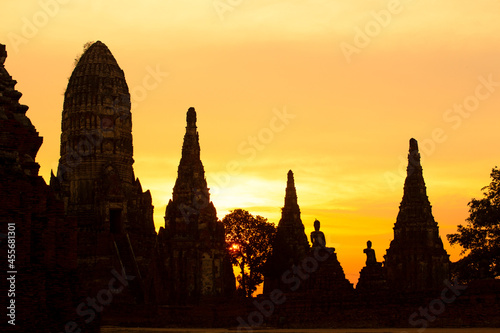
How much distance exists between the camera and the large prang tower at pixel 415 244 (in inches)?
1358

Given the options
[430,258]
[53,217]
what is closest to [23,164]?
[53,217]

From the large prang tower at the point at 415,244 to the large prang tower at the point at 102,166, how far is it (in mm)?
13525

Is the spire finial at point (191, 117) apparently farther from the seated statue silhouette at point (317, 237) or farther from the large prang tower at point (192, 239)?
the seated statue silhouette at point (317, 237)

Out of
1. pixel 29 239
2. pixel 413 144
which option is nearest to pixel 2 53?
pixel 29 239

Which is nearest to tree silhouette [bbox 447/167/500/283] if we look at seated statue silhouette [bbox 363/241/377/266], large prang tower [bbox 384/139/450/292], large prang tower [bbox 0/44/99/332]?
large prang tower [bbox 384/139/450/292]

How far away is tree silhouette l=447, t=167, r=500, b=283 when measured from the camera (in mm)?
37156

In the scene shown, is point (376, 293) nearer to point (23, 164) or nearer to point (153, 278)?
point (153, 278)

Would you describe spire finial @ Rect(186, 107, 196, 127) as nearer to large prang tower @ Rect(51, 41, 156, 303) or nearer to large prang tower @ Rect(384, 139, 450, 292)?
large prang tower @ Rect(51, 41, 156, 303)

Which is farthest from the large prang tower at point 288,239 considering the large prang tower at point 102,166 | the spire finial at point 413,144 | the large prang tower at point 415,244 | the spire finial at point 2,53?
the spire finial at point 2,53

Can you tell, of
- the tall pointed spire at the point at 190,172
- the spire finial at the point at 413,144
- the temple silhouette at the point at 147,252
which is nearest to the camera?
the temple silhouette at the point at 147,252

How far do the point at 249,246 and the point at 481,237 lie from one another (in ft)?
61.4

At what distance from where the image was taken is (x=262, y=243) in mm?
52969

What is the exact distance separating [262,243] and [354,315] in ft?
92.8

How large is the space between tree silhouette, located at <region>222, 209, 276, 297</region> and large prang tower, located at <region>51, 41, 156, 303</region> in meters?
9.25
